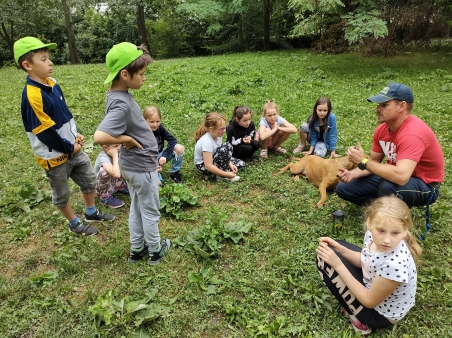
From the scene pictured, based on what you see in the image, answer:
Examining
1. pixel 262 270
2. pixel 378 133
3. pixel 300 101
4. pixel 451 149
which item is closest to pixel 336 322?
pixel 262 270

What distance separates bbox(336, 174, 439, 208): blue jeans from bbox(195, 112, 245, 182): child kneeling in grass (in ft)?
5.73

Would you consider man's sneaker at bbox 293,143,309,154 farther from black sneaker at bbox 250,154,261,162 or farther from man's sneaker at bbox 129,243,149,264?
man's sneaker at bbox 129,243,149,264

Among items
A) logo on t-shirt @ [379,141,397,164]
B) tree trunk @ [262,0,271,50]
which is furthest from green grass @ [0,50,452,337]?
tree trunk @ [262,0,271,50]

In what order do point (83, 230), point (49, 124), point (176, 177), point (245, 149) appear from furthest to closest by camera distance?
point (245, 149) → point (176, 177) → point (83, 230) → point (49, 124)

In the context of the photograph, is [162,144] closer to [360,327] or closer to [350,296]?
[350,296]

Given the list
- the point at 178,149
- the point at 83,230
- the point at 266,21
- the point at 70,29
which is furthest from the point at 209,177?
the point at 70,29

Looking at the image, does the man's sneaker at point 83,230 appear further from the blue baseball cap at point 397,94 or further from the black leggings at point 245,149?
the blue baseball cap at point 397,94

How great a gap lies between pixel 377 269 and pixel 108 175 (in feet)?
10.9

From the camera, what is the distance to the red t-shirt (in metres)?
3.08

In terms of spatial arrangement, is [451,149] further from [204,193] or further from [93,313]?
[93,313]

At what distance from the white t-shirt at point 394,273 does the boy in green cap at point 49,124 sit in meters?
2.91

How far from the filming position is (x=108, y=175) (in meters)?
4.15

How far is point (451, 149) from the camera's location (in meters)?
5.32

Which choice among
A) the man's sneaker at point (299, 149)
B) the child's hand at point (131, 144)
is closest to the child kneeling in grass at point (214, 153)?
the man's sneaker at point (299, 149)
